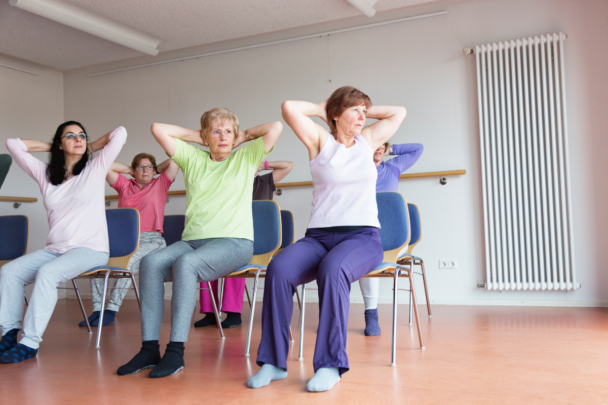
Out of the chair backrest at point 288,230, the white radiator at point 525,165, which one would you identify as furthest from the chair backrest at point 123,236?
the white radiator at point 525,165

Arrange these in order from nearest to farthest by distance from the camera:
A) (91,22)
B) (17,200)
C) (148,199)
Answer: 1. (148,199)
2. (91,22)
3. (17,200)

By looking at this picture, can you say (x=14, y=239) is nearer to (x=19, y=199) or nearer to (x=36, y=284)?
(x=36, y=284)

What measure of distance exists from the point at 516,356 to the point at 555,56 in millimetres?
2570

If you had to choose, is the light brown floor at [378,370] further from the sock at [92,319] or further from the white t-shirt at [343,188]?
the white t-shirt at [343,188]

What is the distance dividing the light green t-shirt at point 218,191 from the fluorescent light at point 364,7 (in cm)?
191

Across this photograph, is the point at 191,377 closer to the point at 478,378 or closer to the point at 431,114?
the point at 478,378

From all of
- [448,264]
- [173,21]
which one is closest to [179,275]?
[448,264]

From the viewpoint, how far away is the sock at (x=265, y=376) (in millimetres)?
1809

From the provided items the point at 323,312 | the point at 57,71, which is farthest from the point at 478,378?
the point at 57,71

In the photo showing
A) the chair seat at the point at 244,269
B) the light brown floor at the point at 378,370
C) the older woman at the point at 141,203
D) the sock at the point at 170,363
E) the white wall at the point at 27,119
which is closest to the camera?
the light brown floor at the point at 378,370

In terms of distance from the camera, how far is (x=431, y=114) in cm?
418

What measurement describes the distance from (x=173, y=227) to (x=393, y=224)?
6.00ft

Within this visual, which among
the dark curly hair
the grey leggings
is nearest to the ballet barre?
the dark curly hair

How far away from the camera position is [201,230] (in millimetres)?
2383
